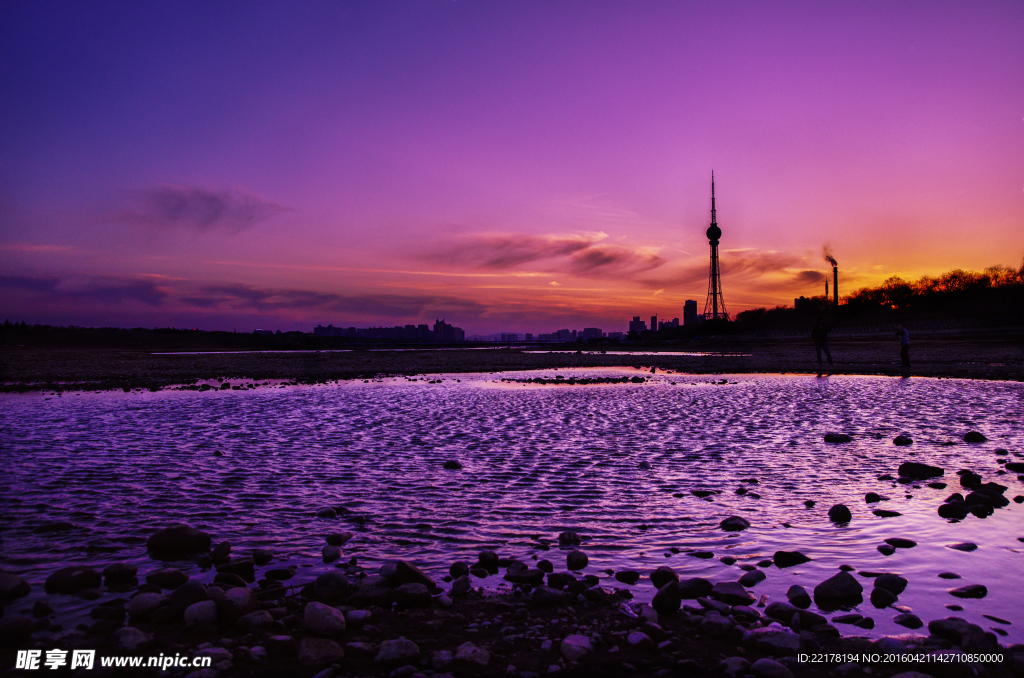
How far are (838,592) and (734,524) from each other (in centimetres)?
209

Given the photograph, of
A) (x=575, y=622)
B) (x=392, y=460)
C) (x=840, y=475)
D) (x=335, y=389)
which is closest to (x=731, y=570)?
(x=575, y=622)

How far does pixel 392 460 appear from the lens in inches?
452

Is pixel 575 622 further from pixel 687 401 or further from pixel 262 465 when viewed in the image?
pixel 687 401

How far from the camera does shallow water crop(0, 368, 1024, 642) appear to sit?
6.21m

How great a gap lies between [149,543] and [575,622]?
530cm

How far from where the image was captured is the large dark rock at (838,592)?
502 centimetres

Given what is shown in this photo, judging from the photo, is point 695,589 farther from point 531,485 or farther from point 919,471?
point 919,471

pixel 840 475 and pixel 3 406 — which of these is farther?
pixel 3 406

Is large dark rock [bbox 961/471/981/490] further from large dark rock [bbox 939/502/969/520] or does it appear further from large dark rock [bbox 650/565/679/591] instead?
large dark rock [bbox 650/565/679/591]

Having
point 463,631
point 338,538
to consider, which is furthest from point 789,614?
point 338,538

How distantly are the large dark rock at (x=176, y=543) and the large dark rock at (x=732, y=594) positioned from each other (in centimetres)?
593

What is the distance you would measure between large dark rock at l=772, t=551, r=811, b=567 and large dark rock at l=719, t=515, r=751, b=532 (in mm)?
1032

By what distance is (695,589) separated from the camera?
206 inches

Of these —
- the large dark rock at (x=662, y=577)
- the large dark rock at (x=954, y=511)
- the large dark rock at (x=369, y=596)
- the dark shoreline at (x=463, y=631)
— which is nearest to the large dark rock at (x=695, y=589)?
the dark shoreline at (x=463, y=631)
